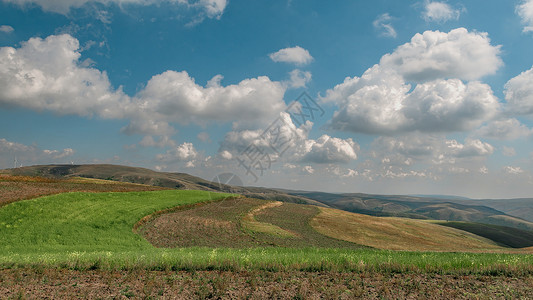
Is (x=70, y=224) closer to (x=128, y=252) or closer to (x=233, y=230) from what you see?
(x=128, y=252)

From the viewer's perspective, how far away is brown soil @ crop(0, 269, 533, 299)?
38.0ft

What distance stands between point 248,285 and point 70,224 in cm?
2762

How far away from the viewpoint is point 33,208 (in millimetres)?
35438

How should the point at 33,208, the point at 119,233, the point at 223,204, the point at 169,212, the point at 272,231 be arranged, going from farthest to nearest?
1. the point at 223,204
2. the point at 169,212
3. the point at 272,231
4. the point at 33,208
5. the point at 119,233

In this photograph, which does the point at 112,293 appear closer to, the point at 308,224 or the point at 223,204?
→ the point at 308,224

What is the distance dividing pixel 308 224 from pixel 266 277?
39.7 meters

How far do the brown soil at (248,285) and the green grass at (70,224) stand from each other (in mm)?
12692

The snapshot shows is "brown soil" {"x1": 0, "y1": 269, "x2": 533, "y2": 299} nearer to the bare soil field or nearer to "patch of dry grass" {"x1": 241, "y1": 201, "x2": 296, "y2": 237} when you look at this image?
the bare soil field

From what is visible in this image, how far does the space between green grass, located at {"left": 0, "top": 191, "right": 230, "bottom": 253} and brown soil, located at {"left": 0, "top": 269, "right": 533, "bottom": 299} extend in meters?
12.7

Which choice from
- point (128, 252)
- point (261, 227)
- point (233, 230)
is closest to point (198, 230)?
point (233, 230)

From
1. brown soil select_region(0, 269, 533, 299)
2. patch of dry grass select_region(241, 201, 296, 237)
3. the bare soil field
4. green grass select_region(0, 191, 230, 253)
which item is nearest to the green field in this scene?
green grass select_region(0, 191, 230, 253)

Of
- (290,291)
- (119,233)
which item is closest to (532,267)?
(290,291)

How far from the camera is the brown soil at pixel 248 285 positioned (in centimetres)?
1157

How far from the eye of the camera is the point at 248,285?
12719 mm
